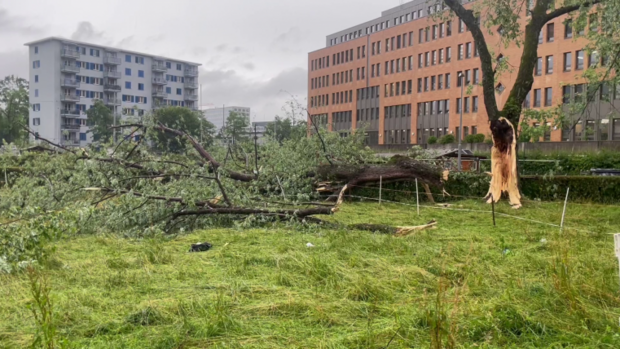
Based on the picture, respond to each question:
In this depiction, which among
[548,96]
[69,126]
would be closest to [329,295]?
[548,96]

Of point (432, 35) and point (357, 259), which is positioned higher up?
point (432, 35)

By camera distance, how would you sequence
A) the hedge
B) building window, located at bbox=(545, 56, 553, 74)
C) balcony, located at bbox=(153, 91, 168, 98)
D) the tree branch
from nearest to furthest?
1. the tree branch
2. the hedge
3. building window, located at bbox=(545, 56, 553, 74)
4. balcony, located at bbox=(153, 91, 168, 98)

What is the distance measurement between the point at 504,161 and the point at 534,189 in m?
3.22

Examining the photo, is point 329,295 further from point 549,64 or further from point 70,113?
point 70,113

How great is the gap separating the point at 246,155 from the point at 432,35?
56.3m

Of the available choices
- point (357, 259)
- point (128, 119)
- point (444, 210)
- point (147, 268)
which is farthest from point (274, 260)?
point (444, 210)

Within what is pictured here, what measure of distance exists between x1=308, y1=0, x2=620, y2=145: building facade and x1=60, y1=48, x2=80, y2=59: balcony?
3537 centimetres

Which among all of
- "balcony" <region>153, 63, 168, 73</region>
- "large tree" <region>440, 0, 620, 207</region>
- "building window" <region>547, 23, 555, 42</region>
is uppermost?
"balcony" <region>153, 63, 168, 73</region>

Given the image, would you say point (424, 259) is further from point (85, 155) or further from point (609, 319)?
point (85, 155)

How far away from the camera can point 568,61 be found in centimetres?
5228

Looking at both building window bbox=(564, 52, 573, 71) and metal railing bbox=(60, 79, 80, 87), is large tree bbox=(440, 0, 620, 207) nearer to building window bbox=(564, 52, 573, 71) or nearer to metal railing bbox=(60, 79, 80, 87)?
building window bbox=(564, 52, 573, 71)

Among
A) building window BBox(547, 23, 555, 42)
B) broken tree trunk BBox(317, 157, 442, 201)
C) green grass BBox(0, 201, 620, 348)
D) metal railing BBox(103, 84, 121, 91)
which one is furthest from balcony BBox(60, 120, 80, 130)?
green grass BBox(0, 201, 620, 348)

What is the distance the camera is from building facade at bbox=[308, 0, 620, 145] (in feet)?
173

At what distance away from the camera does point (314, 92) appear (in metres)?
91.4
